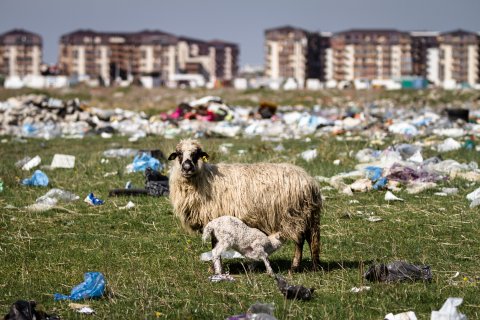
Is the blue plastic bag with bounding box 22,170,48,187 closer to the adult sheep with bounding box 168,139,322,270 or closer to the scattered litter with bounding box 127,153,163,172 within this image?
the scattered litter with bounding box 127,153,163,172

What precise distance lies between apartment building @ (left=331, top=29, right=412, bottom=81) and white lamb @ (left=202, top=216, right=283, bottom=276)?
5478 inches

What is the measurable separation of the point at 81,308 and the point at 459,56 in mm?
146308

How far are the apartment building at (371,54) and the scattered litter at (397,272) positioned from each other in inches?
5483

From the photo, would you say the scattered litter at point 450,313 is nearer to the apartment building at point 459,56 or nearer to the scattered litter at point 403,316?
the scattered litter at point 403,316

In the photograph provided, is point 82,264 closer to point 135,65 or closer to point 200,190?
point 200,190

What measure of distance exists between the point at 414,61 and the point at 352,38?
40.9 feet

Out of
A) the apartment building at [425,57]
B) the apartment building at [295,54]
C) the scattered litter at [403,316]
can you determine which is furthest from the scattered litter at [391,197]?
the apartment building at [425,57]

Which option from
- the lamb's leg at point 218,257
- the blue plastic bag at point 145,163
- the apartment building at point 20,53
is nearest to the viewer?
the lamb's leg at point 218,257

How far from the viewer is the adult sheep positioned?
7090 mm

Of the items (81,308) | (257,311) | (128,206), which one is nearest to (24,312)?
(81,308)

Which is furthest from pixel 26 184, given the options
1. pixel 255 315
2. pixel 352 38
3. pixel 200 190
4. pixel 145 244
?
pixel 352 38

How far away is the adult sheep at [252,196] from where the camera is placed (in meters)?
7.09

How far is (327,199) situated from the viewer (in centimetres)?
1030

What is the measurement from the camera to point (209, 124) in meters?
23.3
